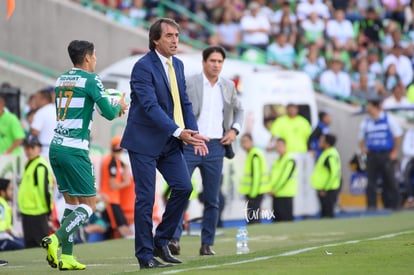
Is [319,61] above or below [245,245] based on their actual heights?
above

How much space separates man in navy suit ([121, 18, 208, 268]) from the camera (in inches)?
469

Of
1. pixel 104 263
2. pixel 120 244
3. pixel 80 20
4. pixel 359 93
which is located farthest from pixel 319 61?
pixel 104 263

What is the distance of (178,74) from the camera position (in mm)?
12445

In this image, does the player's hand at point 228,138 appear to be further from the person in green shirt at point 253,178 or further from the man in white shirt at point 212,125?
the person in green shirt at point 253,178

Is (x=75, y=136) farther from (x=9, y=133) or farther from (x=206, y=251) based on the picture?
(x=9, y=133)

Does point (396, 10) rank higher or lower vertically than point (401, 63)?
higher

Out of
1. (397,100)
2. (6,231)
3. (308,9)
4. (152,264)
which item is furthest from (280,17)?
(152,264)

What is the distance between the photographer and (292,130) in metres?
25.9

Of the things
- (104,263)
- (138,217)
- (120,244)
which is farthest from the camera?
(120,244)

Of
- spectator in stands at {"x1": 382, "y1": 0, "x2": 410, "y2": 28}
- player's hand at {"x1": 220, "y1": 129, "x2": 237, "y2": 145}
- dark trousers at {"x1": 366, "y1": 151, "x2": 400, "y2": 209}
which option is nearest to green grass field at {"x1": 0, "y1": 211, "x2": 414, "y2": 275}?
player's hand at {"x1": 220, "y1": 129, "x2": 237, "y2": 145}

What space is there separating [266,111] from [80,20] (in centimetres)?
649

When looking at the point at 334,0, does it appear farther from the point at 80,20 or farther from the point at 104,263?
the point at 104,263

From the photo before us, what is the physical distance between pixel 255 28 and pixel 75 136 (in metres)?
20.8

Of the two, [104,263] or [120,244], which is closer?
[104,263]
